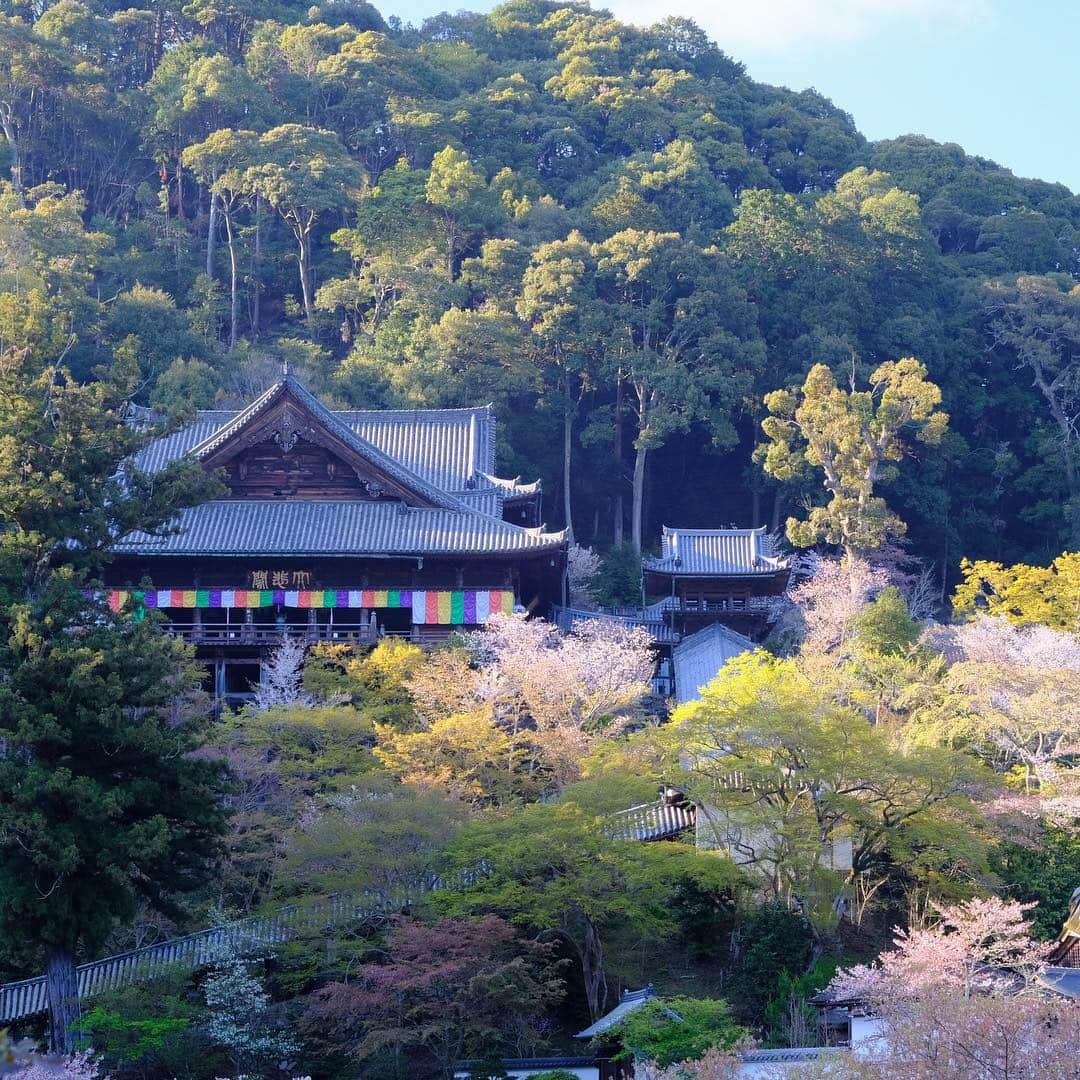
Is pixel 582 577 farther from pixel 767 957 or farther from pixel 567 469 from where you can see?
pixel 767 957

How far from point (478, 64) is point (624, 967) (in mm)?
50354

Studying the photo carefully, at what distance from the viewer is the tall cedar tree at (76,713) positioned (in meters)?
18.6

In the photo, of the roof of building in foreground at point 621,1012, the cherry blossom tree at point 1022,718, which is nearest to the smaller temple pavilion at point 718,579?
the cherry blossom tree at point 1022,718

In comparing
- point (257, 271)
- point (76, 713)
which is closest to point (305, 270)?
point (257, 271)

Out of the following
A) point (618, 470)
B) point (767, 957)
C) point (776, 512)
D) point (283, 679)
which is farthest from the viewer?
point (618, 470)

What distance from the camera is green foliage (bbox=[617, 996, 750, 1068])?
17.7 meters

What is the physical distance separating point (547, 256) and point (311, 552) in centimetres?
1675

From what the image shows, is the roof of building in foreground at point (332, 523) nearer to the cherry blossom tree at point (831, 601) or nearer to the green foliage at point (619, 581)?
the cherry blossom tree at point (831, 601)

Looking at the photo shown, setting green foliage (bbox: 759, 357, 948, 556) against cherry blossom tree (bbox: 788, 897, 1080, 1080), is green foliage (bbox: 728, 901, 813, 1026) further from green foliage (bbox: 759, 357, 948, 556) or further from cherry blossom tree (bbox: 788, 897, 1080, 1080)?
green foliage (bbox: 759, 357, 948, 556)

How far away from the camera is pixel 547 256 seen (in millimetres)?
46438

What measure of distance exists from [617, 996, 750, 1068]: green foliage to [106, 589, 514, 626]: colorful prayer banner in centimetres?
1494

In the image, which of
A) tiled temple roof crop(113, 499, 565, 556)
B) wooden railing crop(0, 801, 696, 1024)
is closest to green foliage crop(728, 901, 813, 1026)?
wooden railing crop(0, 801, 696, 1024)

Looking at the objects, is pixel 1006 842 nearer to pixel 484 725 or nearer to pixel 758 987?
pixel 758 987

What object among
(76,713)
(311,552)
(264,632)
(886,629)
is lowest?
(264,632)
